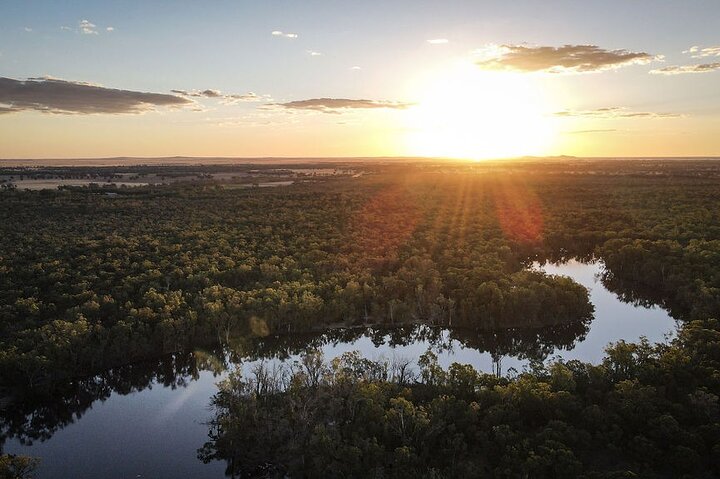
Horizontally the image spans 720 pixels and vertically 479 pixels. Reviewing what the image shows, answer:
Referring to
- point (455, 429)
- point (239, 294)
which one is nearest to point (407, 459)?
point (455, 429)

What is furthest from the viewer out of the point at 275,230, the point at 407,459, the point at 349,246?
the point at 275,230

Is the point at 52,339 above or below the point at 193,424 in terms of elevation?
above

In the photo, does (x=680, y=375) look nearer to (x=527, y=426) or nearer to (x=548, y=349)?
(x=527, y=426)

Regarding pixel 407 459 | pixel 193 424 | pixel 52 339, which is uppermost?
pixel 52 339

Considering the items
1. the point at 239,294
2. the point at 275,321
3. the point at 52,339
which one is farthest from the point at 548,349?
the point at 52,339

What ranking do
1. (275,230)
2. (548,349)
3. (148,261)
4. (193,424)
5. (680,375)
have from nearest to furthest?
1. (680,375)
2. (193,424)
3. (548,349)
4. (148,261)
5. (275,230)

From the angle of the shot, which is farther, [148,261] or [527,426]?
[148,261]

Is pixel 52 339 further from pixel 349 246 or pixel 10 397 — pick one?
pixel 349 246
